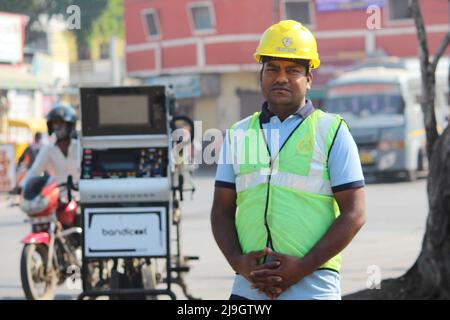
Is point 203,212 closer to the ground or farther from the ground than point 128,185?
closer to the ground

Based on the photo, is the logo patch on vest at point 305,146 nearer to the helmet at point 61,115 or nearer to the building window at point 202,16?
the helmet at point 61,115

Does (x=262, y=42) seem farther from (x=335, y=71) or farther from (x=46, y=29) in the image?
(x=46, y=29)

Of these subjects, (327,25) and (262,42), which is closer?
(262,42)

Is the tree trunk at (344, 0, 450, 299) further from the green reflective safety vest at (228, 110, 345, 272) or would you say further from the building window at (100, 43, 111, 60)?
the building window at (100, 43, 111, 60)

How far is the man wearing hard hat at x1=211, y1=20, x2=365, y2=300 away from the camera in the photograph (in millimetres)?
4129

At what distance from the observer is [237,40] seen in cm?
4516

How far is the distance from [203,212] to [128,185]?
1285 centimetres

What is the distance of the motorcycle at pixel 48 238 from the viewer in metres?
10.4

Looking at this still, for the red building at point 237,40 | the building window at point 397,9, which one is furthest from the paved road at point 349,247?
the building window at point 397,9

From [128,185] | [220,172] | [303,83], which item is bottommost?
[128,185]

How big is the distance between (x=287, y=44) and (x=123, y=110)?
16.8ft

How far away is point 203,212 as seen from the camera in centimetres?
2177

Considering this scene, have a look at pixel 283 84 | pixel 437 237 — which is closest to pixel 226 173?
pixel 283 84

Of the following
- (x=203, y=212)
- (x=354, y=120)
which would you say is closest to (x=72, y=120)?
(x=203, y=212)
